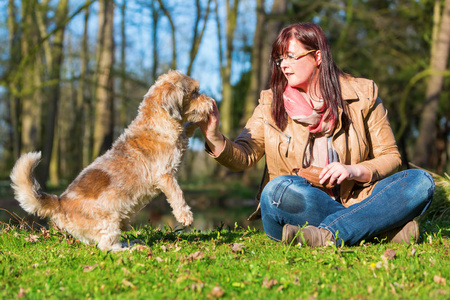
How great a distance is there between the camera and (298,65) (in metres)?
4.38

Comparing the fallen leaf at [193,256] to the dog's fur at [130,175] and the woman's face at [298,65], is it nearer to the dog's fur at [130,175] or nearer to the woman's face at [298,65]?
the dog's fur at [130,175]

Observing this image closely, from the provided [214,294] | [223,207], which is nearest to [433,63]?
[223,207]

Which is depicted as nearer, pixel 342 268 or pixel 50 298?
pixel 50 298

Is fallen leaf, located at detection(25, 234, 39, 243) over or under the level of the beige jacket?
under

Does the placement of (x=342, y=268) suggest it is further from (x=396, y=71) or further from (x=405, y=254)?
(x=396, y=71)

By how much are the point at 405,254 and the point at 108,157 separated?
268cm

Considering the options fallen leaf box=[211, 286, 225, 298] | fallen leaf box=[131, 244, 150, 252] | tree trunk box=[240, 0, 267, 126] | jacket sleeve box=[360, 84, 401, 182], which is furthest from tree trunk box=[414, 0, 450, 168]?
fallen leaf box=[211, 286, 225, 298]

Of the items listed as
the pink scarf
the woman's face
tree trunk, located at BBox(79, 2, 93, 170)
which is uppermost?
the woman's face

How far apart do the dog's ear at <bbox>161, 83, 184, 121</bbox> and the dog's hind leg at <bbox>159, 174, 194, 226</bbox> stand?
1.91 feet

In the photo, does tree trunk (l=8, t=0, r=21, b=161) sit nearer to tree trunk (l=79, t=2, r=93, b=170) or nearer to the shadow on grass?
tree trunk (l=79, t=2, r=93, b=170)

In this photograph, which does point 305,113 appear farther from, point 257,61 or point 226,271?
point 257,61

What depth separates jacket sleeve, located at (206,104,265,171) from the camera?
4312 mm

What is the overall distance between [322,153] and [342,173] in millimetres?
557

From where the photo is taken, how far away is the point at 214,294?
2.68 metres
